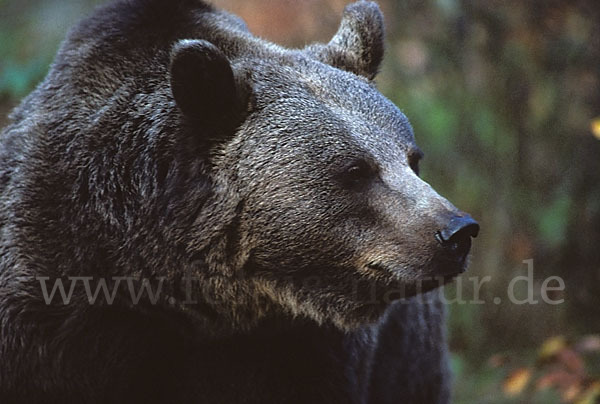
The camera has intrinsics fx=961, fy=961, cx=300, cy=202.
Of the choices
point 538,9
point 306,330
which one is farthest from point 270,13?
point 306,330

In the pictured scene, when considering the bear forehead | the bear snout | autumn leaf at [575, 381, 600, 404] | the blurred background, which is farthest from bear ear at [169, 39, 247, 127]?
the blurred background

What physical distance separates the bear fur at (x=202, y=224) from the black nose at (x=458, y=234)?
0.04m

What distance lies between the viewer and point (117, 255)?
5.09 metres

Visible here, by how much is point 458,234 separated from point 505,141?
19.4 feet

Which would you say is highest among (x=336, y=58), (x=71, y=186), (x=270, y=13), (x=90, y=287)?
(x=270, y=13)

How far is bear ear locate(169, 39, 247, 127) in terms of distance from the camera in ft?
15.8

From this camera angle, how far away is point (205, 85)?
4.91 metres

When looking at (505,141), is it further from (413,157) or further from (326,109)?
(326,109)

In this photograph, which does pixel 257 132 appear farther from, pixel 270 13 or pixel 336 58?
pixel 270 13

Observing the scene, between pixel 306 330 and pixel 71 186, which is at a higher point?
pixel 71 186

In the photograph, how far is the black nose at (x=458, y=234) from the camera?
459cm

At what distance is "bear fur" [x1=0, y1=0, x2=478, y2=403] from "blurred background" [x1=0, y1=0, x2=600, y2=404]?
15.4 feet

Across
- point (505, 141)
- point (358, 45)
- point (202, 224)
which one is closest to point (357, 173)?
point (202, 224)

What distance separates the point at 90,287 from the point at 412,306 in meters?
2.54
